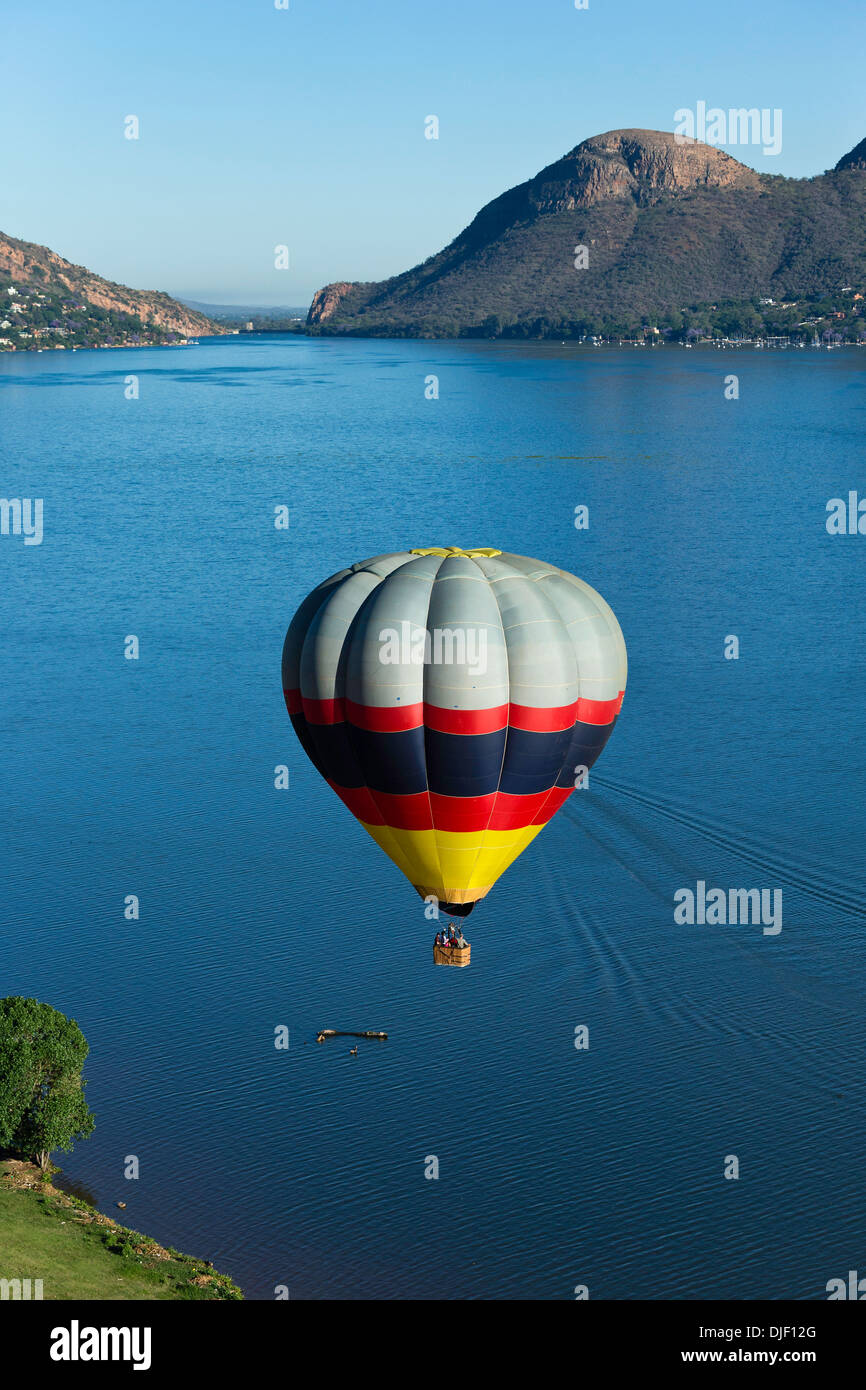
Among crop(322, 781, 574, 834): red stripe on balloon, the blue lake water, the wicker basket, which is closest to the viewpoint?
the wicker basket

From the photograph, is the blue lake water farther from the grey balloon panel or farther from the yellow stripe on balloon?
the grey balloon panel

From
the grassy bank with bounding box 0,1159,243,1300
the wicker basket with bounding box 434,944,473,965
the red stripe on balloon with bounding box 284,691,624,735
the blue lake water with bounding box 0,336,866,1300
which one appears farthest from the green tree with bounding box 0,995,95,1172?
the wicker basket with bounding box 434,944,473,965

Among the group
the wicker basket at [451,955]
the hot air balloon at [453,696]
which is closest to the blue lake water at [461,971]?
the wicker basket at [451,955]

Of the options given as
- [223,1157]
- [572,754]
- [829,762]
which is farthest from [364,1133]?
[829,762]

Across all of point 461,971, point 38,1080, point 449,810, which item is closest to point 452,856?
point 449,810

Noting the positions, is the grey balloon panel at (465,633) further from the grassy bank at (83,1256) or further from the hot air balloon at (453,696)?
the grassy bank at (83,1256)

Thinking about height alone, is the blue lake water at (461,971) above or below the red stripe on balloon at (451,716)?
below

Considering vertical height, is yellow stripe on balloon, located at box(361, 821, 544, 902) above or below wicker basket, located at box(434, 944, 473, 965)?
above

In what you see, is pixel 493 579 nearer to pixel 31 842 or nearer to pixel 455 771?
pixel 455 771
